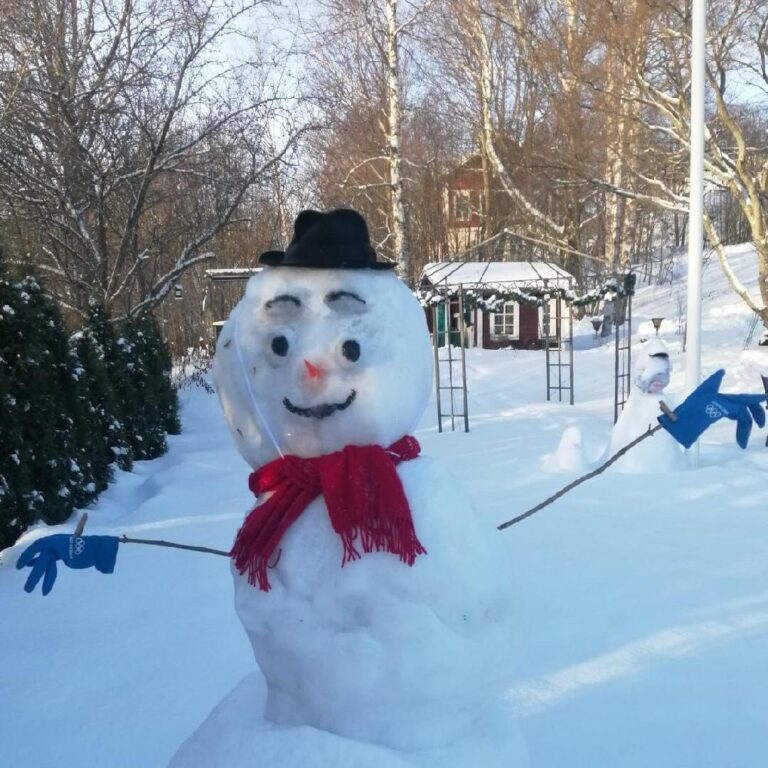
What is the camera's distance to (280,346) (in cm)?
176

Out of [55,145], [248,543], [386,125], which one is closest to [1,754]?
[248,543]

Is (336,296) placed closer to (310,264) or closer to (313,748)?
(310,264)

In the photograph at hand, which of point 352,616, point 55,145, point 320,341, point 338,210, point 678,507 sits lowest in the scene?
point 678,507

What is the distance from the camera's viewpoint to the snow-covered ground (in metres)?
2.80

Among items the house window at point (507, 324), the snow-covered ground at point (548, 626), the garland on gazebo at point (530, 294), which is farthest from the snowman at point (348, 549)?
the house window at point (507, 324)

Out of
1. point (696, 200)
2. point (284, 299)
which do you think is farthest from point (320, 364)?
point (696, 200)

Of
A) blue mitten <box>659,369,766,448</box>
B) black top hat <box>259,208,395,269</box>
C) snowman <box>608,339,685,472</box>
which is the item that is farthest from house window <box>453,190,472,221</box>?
black top hat <box>259,208,395,269</box>

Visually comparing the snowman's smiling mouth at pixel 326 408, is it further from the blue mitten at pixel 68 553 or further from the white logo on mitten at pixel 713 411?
the white logo on mitten at pixel 713 411

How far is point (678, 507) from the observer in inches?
223

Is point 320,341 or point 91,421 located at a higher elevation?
point 320,341

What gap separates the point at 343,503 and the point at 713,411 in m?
1.06

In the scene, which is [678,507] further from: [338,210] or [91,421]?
[91,421]

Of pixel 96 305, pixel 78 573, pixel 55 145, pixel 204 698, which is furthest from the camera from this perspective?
pixel 55 145

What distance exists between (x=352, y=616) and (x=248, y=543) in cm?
30
